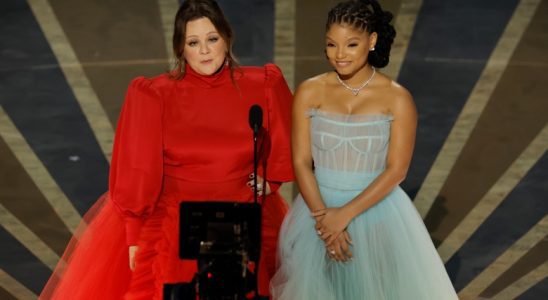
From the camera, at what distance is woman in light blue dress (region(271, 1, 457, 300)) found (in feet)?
12.5

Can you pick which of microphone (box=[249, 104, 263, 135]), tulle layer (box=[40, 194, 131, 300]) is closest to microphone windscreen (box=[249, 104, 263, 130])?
microphone (box=[249, 104, 263, 135])

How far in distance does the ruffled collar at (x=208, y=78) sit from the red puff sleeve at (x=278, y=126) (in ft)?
0.65

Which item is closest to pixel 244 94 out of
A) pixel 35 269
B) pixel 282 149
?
pixel 282 149

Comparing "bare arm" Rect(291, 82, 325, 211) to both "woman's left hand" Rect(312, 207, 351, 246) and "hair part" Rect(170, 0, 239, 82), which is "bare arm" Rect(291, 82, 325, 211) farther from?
"hair part" Rect(170, 0, 239, 82)

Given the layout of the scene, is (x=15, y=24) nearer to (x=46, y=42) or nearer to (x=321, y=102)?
(x=46, y=42)

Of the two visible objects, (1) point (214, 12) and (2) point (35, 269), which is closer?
(1) point (214, 12)

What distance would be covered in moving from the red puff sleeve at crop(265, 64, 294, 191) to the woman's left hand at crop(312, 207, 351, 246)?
56 centimetres

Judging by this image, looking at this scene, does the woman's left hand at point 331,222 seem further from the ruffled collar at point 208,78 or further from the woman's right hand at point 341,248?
the ruffled collar at point 208,78

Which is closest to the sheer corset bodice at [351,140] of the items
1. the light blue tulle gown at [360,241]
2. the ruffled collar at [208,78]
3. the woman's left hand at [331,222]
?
the light blue tulle gown at [360,241]

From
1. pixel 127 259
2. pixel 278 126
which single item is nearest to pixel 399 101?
pixel 278 126

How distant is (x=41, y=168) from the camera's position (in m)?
6.15

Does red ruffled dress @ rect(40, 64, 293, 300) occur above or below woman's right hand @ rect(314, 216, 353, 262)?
above

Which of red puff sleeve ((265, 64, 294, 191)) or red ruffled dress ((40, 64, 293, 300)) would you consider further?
red puff sleeve ((265, 64, 294, 191))

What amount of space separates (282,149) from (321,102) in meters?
0.52
